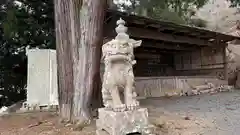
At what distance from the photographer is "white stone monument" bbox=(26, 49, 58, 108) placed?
19.7ft

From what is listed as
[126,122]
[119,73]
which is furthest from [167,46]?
[126,122]

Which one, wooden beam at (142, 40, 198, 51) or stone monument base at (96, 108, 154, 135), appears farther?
wooden beam at (142, 40, 198, 51)

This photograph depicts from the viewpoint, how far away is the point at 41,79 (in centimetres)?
611

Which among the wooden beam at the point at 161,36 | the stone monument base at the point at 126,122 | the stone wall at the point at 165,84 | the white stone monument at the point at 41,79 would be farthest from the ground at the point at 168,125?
the wooden beam at the point at 161,36

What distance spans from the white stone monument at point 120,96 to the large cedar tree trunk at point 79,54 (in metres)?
0.96

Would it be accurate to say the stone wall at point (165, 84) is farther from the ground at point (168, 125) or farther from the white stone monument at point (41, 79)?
the ground at point (168, 125)

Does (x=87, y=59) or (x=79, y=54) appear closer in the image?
(x=87, y=59)

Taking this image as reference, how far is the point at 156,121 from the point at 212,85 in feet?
21.1

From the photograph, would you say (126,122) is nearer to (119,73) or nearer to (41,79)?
(119,73)

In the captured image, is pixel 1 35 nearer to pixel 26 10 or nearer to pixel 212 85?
pixel 26 10

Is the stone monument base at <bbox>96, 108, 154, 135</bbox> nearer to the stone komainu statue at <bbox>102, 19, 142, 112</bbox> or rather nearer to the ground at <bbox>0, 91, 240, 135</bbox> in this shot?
the stone komainu statue at <bbox>102, 19, 142, 112</bbox>

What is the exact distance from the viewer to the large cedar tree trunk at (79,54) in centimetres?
396

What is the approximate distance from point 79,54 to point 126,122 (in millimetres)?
1837

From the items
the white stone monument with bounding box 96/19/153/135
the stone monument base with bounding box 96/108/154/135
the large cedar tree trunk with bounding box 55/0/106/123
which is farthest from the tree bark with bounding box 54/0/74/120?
the stone monument base with bounding box 96/108/154/135
